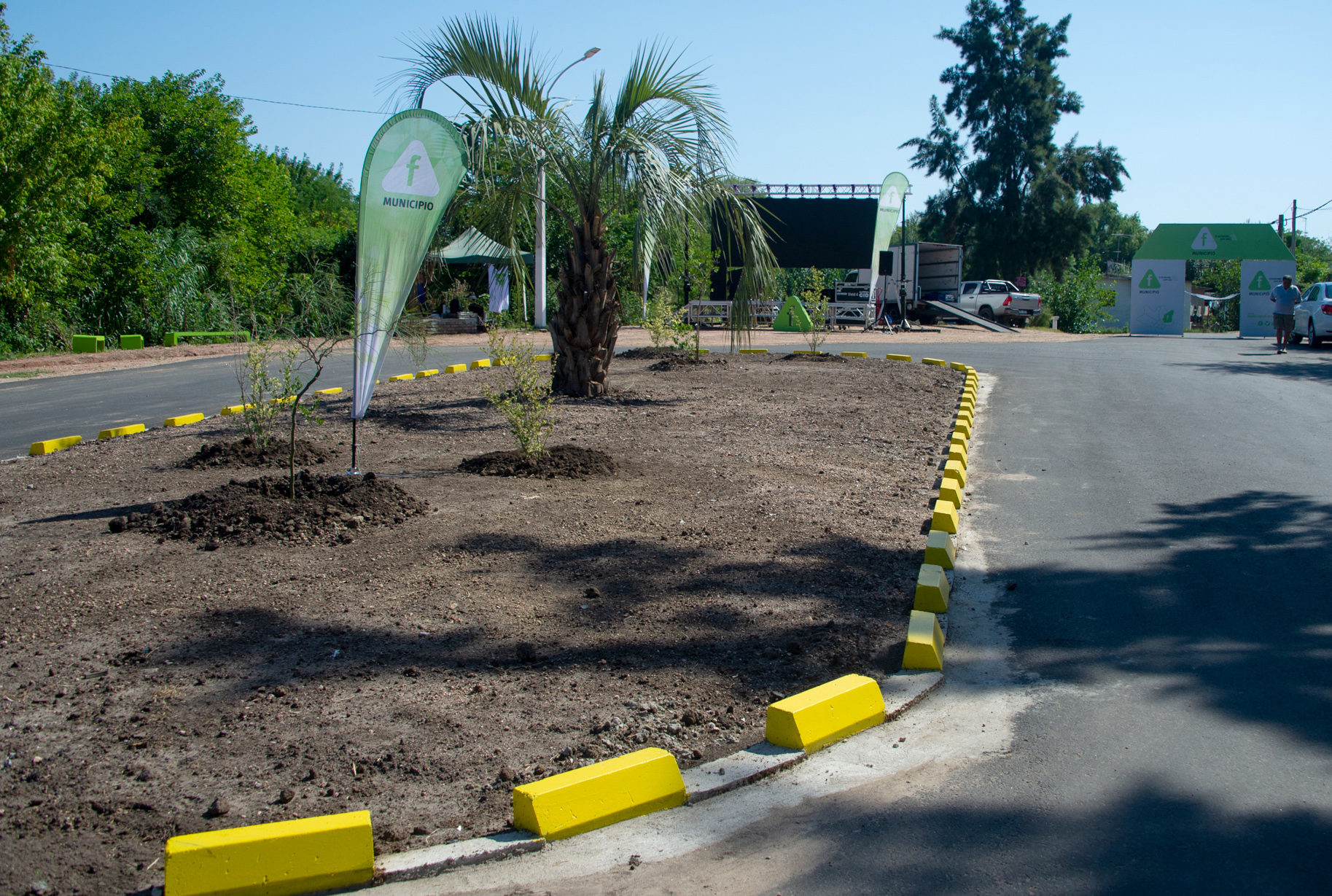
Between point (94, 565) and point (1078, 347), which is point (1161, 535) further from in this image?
point (1078, 347)

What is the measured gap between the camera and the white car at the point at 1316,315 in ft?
74.8

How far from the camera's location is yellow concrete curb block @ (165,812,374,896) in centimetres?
268

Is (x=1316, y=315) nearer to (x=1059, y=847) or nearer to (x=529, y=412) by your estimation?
(x=529, y=412)

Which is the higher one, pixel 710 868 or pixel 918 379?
pixel 918 379

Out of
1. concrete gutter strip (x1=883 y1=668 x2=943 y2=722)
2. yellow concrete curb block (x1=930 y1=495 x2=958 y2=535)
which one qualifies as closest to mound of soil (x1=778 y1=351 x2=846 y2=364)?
yellow concrete curb block (x1=930 y1=495 x2=958 y2=535)

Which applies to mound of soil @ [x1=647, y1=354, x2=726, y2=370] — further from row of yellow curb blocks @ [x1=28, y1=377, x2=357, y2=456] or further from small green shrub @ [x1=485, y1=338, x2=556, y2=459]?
small green shrub @ [x1=485, y1=338, x2=556, y2=459]

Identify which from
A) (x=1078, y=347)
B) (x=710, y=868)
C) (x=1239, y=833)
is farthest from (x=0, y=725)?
(x=1078, y=347)

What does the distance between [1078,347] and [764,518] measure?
2039 cm

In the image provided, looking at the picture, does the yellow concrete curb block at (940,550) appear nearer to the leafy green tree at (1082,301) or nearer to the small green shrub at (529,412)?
the small green shrub at (529,412)

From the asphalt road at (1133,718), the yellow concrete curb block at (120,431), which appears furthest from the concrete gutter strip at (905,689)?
the yellow concrete curb block at (120,431)

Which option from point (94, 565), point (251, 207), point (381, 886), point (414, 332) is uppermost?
point (251, 207)

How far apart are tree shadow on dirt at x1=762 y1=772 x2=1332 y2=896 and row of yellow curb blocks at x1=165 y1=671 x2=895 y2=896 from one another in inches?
16.0

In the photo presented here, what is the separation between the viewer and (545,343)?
2388cm

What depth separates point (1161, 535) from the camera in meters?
6.66
